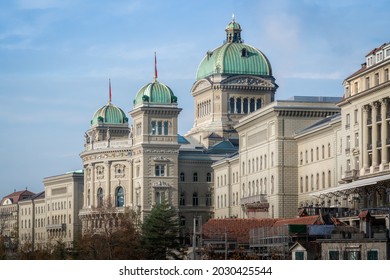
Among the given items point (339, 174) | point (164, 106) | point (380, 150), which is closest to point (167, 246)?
point (339, 174)

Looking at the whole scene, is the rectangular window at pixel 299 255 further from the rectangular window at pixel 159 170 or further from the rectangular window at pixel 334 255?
the rectangular window at pixel 159 170

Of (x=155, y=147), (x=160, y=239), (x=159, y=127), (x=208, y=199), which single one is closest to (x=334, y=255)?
(x=160, y=239)

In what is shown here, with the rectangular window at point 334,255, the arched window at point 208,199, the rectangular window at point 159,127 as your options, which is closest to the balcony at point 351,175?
the rectangular window at point 334,255

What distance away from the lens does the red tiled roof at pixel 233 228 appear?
11484cm

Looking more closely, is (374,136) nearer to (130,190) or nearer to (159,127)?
(159,127)

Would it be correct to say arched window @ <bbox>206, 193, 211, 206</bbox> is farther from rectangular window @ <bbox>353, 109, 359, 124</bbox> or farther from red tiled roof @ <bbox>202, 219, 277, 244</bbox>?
rectangular window @ <bbox>353, 109, 359, 124</bbox>

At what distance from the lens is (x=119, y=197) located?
19775 centimetres

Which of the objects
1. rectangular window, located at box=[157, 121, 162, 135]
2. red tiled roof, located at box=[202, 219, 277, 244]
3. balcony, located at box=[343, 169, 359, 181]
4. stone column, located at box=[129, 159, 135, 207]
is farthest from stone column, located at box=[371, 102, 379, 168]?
stone column, located at box=[129, 159, 135, 207]

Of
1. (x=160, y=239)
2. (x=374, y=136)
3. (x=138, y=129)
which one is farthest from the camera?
(x=138, y=129)

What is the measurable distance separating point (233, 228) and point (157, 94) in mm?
76811

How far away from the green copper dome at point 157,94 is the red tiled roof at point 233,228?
232 ft

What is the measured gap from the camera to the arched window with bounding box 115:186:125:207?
197 m
